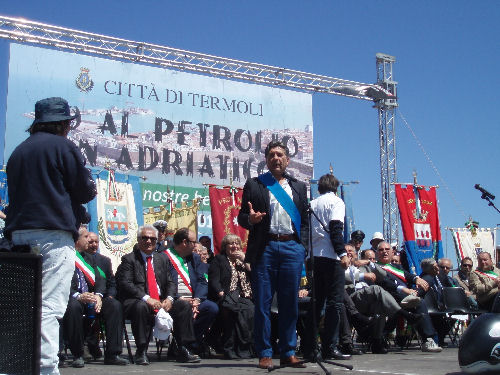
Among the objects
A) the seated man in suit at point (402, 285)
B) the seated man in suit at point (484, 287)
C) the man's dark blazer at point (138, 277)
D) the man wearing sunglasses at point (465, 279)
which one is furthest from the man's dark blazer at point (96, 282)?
the man wearing sunglasses at point (465, 279)

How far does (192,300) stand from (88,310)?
41.7 inches

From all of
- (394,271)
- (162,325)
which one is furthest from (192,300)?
(394,271)

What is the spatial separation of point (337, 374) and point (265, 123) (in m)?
15.9

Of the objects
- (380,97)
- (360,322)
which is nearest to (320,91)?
(380,97)

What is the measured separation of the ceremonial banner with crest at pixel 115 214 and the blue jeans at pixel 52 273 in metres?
Result: 7.57

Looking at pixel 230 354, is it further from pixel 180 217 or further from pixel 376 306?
pixel 180 217

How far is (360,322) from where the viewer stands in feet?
25.1

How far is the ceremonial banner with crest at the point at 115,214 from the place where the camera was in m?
11.4

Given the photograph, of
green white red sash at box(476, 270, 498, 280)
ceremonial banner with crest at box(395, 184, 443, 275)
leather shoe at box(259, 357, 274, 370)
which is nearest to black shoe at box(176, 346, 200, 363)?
leather shoe at box(259, 357, 274, 370)

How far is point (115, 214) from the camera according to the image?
38.6 feet

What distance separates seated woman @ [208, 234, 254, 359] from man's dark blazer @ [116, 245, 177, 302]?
0.53 m

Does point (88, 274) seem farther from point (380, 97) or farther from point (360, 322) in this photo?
point (380, 97)

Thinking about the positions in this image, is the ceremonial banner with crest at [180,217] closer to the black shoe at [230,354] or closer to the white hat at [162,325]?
the black shoe at [230,354]

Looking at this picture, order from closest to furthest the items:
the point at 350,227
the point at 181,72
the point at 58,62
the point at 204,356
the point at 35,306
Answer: the point at 35,306 → the point at 204,356 → the point at 350,227 → the point at 58,62 → the point at 181,72
